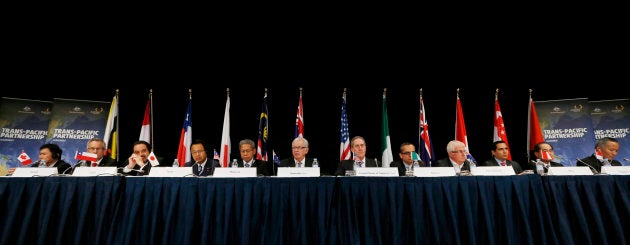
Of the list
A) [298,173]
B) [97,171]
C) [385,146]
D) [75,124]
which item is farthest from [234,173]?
[75,124]

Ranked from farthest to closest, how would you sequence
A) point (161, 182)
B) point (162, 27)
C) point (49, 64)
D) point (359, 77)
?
1. point (359, 77)
2. point (49, 64)
3. point (162, 27)
4. point (161, 182)

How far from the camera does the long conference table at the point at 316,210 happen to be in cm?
237

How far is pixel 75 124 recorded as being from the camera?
6.18 meters

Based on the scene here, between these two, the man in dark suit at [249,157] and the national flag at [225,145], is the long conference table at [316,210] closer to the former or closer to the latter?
the man in dark suit at [249,157]

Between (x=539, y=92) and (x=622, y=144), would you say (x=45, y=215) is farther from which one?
(x=622, y=144)

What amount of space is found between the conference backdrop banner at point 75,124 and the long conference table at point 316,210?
4.21 metres

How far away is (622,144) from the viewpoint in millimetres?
5965

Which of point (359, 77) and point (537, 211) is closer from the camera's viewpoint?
point (537, 211)

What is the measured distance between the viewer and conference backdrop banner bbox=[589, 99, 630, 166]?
5969 millimetres

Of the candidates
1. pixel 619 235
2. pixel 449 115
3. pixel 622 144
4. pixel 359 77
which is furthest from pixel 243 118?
pixel 622 144

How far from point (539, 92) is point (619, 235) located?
5.05 metres

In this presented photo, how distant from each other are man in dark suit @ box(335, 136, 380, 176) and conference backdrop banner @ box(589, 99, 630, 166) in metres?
4.65

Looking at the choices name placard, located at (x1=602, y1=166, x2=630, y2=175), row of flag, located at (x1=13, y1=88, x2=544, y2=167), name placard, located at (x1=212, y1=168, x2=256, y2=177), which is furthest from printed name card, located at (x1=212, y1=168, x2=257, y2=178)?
row of flag, located at (x1=13, y1=88, x2=544, y2=167)

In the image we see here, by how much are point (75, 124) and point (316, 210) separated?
5760mm
